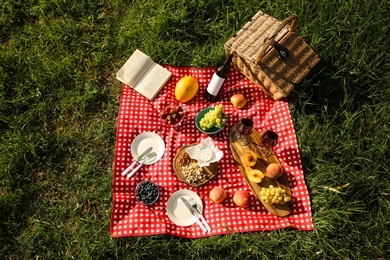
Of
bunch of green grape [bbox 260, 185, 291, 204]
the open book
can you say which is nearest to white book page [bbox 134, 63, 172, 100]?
the open book

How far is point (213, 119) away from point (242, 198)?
3.33ft

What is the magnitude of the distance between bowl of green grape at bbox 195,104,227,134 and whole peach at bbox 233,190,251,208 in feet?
2.72

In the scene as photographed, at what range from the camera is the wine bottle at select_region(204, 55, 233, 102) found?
3.62 m

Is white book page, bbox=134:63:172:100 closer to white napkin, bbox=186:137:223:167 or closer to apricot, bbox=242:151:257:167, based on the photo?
white napkin, bbox=186:137:223:167

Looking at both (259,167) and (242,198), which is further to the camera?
(259,167)

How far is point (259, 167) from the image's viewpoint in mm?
3676

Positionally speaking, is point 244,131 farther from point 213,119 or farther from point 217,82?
point 217,82

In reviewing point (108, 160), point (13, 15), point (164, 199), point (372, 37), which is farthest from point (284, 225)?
point (13, 15)

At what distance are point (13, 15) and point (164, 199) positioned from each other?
12.7ft

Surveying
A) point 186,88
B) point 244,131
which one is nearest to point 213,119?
point 244,131

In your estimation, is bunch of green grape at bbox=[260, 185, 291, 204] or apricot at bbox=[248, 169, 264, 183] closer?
bunch of green grape at bbox=[260, 185, 291, 204]

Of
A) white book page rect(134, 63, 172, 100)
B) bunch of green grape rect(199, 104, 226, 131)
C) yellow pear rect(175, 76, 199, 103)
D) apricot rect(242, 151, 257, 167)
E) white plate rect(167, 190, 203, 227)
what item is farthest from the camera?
white book page rect(134, 63, 172, 100)

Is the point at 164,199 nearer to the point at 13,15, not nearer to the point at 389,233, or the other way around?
the point at 389,233

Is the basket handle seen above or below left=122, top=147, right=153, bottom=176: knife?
above
